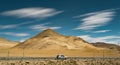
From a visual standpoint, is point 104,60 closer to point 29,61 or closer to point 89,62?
point 89,62

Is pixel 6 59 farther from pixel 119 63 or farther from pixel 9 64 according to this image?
pixel 119 63

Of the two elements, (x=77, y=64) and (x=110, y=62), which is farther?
(x=110, y=62)

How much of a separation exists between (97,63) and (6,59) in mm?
30707

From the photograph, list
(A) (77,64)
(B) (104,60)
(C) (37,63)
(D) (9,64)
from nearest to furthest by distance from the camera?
(D) (9,64) < (C) (37,63) < (A) (77,64) < (B) (104,60)

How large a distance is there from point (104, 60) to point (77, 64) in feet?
44.7

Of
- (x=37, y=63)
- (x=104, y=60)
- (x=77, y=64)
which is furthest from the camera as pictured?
(x=104, y=60)

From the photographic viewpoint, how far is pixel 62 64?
7988cm

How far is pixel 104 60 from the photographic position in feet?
305

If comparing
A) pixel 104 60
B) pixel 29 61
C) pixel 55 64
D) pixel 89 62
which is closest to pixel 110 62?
pixel 104 60

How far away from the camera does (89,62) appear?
87.2 metres

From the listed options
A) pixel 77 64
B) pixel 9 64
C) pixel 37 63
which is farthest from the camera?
pixel 77 64

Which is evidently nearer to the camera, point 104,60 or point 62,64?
point 62,64

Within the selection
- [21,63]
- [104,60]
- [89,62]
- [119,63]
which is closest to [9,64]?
[21,63]

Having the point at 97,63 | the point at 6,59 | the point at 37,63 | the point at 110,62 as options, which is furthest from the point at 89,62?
the point at 6,59
